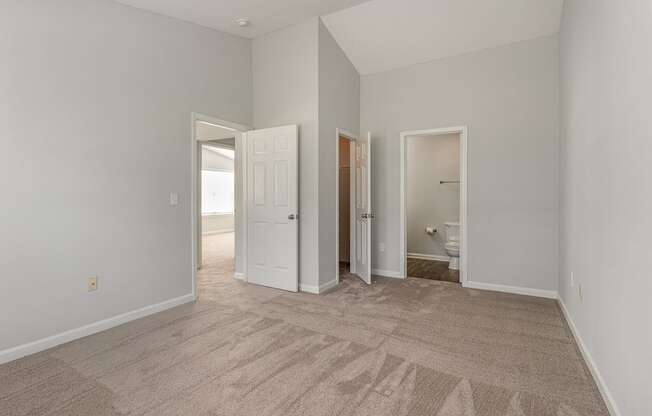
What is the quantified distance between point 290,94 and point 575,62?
278 cm

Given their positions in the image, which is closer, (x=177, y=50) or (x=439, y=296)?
(x=177, y=50)

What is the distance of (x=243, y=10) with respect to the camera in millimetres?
3480

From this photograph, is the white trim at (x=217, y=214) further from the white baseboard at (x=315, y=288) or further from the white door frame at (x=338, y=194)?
the white baseboard at (x=315, y=288)

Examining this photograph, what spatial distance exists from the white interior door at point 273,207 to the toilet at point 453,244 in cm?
247

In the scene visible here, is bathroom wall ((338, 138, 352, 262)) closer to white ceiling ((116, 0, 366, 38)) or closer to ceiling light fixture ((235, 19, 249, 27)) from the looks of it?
white ceiling ((116, 0, 366, 38))

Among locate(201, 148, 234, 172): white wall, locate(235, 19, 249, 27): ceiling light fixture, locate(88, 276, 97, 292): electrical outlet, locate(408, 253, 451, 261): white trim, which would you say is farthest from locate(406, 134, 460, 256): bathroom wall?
locate(201, 148, 234, 172): white wall

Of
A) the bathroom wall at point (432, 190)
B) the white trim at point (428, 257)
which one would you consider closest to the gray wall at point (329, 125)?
the bathroom wall at point (432, 190)

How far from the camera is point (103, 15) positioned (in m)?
2.85

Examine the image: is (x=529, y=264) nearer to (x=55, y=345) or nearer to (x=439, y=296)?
(x=439, y=296)

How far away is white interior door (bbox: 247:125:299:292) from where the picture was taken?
13.0 feet

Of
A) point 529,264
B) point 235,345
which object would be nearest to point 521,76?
point 529,264

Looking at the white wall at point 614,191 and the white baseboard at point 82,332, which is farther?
the white baseboard at point 82,332

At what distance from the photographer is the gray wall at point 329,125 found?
397 cm

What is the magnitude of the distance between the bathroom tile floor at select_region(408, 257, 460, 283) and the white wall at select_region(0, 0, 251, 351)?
3.09 meters
